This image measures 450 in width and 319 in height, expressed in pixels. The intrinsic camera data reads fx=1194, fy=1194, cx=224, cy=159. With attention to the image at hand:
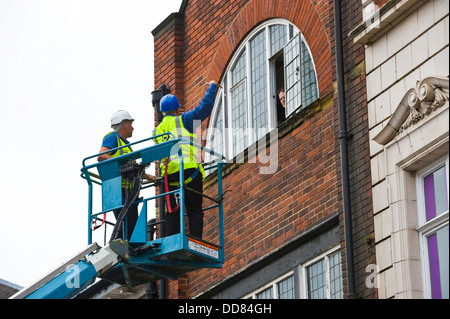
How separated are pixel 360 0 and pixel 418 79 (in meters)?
2.20

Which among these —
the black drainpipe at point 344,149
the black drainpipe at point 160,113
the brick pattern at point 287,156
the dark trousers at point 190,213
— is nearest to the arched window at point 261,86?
the brick pattern at point 287,156

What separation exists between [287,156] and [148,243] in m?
3.03

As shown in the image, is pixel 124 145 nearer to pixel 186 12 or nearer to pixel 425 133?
pixel 425 133

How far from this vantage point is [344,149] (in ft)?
50.2

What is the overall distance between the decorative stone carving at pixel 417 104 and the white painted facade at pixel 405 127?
11 millimetres

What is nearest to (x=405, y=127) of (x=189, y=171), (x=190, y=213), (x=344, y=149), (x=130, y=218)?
(x=344, y=149)

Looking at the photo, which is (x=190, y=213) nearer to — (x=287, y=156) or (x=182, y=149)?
(x=182, y=149)

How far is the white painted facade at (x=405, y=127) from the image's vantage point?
13.4m

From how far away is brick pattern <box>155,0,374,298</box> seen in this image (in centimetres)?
1534

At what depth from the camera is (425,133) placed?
13508 millimetres

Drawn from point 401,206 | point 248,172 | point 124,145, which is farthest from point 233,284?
point 401,206

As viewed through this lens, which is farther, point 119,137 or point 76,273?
point 119,137

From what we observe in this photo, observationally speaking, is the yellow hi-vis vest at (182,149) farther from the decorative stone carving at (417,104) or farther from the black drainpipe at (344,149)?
the decorative stone carving at (417,104)

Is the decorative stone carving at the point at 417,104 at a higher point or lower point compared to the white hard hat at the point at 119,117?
→ lower
